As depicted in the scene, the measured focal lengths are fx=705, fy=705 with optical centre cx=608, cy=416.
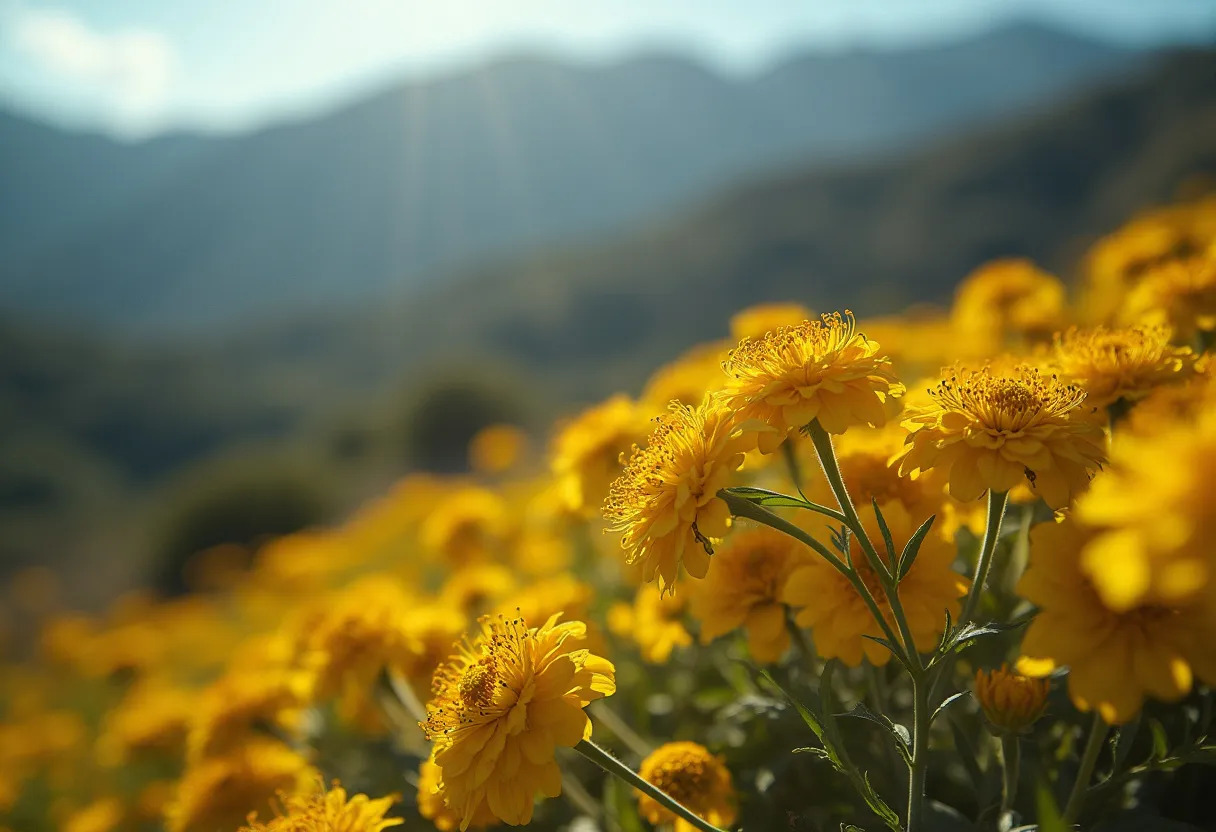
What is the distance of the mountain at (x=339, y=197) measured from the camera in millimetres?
134875

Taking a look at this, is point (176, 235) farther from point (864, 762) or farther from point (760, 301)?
point (864, 762)

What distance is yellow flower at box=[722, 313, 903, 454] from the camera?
1.50 m

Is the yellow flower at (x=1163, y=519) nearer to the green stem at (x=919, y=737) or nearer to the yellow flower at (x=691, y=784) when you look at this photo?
the green stem at (x=919, y=737)

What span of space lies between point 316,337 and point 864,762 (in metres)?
82.5

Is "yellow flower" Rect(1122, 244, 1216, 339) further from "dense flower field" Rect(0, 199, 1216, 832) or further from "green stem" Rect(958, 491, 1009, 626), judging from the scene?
"green stem" Rect(958, 491, 1009, 626)

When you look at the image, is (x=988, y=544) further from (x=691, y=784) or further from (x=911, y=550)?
(x=691, y=784)

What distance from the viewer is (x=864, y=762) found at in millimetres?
2014

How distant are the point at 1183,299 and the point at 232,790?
377cm

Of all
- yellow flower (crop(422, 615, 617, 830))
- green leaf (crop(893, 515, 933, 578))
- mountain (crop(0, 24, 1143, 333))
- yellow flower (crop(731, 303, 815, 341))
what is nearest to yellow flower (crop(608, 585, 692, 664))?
yellow flower (crop(422, 615, 617, 830))

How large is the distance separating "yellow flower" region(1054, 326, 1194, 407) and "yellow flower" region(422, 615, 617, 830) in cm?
140

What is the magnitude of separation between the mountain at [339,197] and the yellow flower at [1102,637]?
392 feet

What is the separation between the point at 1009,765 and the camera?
1619 mm

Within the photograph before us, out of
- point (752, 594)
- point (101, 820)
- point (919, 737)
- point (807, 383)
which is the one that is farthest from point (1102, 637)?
point (101, 820)

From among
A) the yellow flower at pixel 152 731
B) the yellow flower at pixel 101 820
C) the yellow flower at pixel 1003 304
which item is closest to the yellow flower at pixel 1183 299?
the yellow flower at pixel 1003 304
